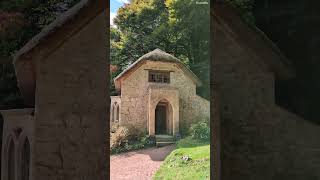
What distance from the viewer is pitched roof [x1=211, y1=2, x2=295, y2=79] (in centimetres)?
552

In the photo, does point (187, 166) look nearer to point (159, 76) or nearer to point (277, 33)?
point (277, 33)

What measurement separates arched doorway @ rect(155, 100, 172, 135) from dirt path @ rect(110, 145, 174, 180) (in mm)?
2769

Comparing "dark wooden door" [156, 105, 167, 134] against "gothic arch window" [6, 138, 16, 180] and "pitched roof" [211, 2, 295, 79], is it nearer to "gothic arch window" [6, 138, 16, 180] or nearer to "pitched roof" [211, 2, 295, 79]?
"gothic arch window" [6, 138, 16, 180]

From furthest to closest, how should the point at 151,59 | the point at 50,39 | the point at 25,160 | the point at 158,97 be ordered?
the point at 158,97 < the point at 151,59 < the point at 25,160 < the point at 50,39

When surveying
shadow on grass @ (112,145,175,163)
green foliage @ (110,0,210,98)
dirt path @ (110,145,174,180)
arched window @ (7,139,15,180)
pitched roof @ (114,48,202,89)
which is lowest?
dirt path @ (110,145,174,180)

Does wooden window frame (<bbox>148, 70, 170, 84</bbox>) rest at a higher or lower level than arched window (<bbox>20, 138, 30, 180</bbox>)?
higher

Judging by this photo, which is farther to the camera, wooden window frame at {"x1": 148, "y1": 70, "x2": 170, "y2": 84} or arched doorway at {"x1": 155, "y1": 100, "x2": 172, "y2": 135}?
arched doorway at {"x1": 155, "y1": 100, "x2": 172, "y2": 135}

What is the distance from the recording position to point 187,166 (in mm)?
13352

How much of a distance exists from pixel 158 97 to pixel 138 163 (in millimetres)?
5978

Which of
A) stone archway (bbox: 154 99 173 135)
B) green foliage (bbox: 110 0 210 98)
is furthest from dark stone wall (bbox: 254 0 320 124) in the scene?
green foliage (bbox: 110 0 210 98)

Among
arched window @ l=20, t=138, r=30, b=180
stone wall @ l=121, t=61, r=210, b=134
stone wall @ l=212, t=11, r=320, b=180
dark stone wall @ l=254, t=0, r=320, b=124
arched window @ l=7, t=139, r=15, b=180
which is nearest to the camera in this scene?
stone wall @ l=212, t=11, r=320, b=180

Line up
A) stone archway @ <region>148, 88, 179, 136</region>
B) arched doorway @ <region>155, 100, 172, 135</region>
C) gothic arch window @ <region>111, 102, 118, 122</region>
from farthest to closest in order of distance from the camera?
arched doorway @ <region>155, 100, 172, 135</region>
gothic arch window @ <region>111, 102, 118, 122</region>
stone archway @ <region>148, 88, 179, 136</region>

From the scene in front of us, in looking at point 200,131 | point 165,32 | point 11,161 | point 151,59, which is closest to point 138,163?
point 200,131

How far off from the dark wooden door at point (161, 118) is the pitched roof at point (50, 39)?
52.8ft
